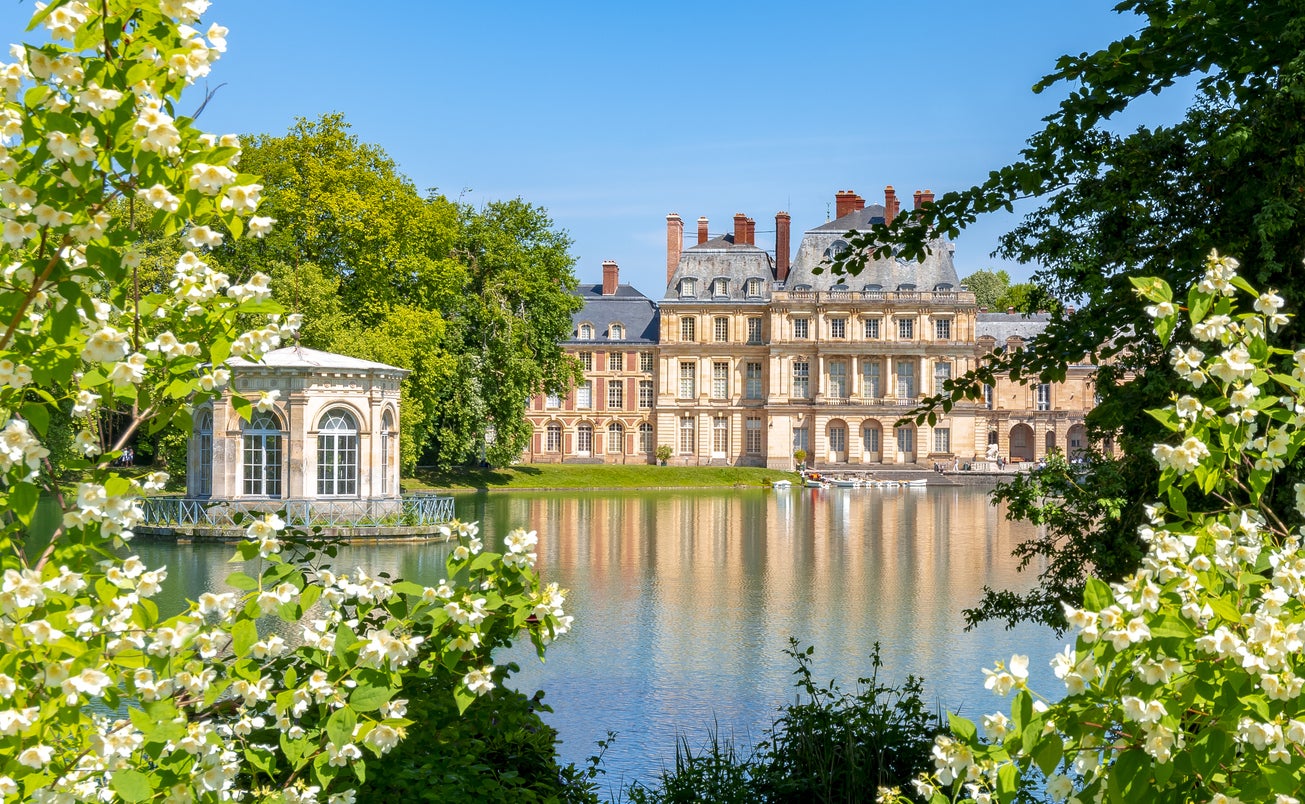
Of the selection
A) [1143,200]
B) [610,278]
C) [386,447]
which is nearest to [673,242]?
[610,278]

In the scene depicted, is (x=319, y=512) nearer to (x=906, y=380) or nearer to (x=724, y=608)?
(x=724, y=608)

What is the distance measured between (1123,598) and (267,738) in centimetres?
406

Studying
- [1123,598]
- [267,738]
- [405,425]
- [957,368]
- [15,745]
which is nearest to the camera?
[1123,598]

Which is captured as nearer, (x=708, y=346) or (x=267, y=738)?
(x=267, y=738)

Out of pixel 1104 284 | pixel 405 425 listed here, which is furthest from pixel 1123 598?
pixel 405 425

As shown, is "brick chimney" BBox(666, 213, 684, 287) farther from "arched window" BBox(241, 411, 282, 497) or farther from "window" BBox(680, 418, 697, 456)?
"arched window" BBox(241, 411, 282, 497)

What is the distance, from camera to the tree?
14.9ft

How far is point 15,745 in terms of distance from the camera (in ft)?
8.29

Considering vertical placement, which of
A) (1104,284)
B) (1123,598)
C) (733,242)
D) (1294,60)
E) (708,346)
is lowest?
(1123,598)

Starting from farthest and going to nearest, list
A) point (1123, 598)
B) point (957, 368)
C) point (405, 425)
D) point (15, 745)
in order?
point (957, 368) → point (405, 425) → point (15, 745) → point (1123, 598)

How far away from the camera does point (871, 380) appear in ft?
197

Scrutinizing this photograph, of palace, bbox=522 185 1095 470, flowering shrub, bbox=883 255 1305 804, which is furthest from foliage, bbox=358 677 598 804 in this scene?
palace, bbox=522 185 1095 470

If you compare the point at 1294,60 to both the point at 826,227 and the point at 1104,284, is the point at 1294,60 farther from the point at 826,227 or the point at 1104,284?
the point at 826,227

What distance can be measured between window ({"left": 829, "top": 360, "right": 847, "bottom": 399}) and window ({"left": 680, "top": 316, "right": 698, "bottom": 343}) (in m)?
6.81
